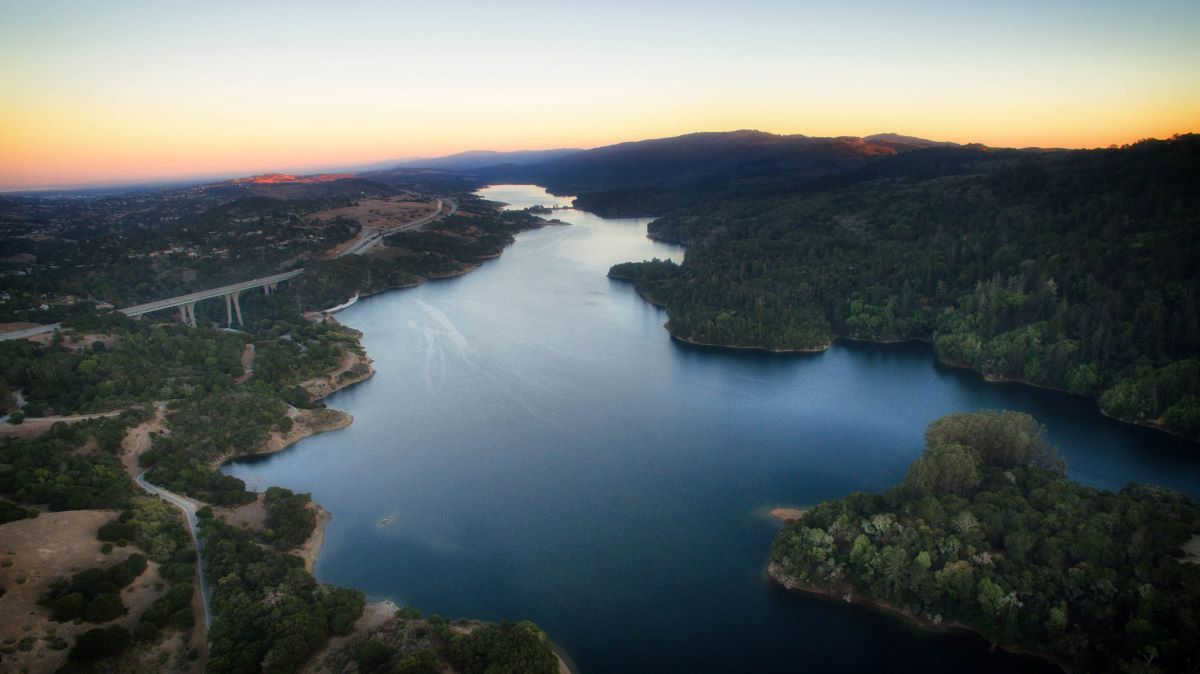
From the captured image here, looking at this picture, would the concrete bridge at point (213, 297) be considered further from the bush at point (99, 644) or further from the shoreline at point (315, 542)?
the bush at point (99, 644)

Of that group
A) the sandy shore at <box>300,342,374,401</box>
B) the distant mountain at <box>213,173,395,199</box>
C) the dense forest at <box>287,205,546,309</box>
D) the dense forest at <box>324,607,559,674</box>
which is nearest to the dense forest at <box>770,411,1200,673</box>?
the dense forest at <box>324,607,559,674</box>

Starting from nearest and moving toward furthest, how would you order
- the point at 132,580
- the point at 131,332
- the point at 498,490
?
the point at 132,580 < the point at 498,490 < the point at 131,332

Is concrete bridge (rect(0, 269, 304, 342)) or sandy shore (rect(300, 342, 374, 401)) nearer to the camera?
concrete bridge (rect(0, 269, 304, 342))

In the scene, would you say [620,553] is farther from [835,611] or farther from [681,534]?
[835,611]

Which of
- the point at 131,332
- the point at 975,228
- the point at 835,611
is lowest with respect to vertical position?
the point at 835,611

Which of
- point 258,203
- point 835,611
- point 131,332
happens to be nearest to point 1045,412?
point 835,611

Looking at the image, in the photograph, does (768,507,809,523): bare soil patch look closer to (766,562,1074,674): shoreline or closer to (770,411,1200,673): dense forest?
(770,411,1200,673): dense forest
